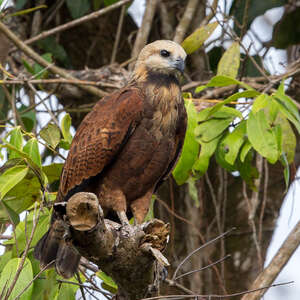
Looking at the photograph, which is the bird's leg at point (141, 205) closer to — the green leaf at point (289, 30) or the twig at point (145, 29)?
the twig at point (145, 29)

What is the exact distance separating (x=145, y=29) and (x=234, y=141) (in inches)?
75.3

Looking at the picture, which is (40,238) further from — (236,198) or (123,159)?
(236,198)

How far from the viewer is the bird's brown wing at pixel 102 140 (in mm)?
3188

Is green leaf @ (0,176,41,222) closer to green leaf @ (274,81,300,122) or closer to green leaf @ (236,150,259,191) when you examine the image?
green leaf @ (236,150,259,191)

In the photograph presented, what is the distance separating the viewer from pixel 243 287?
489 cm

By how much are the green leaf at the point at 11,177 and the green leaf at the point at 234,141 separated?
108cm

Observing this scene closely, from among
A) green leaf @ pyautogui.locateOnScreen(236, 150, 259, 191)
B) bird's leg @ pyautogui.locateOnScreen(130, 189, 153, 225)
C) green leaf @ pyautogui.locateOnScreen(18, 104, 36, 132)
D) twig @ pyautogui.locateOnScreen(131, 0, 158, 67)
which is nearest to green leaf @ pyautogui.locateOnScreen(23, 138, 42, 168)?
bird's leg @ pyautogui.locateOnScreen(130, 189, 153, 225)

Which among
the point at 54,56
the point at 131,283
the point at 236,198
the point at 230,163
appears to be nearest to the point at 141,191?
the point at 230,163

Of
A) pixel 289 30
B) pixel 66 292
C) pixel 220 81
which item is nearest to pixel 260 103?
pixel 220 81

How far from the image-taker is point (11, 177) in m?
2.95

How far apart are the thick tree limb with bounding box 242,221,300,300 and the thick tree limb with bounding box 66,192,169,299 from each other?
91cm

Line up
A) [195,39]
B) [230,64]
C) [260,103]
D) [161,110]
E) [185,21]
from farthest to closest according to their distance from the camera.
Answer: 1. [185,21]
2. [230,64]
3. [195,39]
4. [161,110]
5. [260,103]

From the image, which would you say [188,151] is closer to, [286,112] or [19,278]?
[286,112]

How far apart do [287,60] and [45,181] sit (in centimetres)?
291
